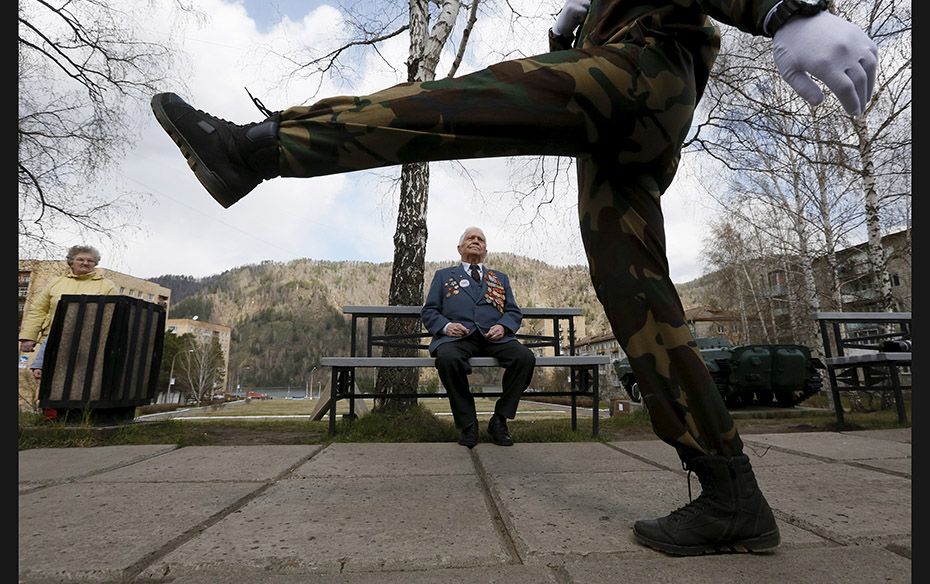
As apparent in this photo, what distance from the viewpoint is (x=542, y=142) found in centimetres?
108

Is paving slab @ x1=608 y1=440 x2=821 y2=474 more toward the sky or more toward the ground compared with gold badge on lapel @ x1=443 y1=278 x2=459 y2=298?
more toward the ground

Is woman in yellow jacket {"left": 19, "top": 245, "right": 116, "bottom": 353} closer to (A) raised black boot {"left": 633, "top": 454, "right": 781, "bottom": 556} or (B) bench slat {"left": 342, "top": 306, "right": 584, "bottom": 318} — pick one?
(B) bench slat {"left": 342, "top": 306, "right": 584, "bottom": 318}

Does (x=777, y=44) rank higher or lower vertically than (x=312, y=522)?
higher

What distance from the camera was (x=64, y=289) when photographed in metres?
4.42

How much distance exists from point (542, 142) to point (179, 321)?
107975 millimetres

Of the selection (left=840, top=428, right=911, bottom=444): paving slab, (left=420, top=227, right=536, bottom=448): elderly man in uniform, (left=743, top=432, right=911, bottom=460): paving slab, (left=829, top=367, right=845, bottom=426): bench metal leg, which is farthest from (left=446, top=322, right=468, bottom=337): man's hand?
(left=829, top=367, right=845, bottom=426): bench metal leg

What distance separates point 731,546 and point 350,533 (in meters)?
0.84

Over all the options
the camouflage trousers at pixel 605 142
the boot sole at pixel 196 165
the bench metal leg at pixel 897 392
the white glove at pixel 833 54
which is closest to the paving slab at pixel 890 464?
the camouflage trousers at pixel 605 142

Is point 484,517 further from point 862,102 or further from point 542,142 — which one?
point 862,102

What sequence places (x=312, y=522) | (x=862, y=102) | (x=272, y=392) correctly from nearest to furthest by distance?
(x=862, y=102) < (x=312, y=522) < (x=272, y=392)

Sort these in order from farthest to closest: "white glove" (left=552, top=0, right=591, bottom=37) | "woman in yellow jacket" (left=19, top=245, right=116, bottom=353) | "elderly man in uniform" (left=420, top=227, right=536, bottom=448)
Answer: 1. "woman in yellow jacket" (left=19, top=245, right=116, bottom=353)
2. "elderly man in uniform" (left=420, top=227, right=536, bottom=448)
3. "white glove" (left=552, top=0, right=591, bottom=37)

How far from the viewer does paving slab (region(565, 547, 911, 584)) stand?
88 centimetres

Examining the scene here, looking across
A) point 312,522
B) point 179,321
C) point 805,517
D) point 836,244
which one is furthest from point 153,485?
point 179,321

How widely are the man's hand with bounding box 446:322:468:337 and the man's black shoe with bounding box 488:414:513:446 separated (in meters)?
0.56
